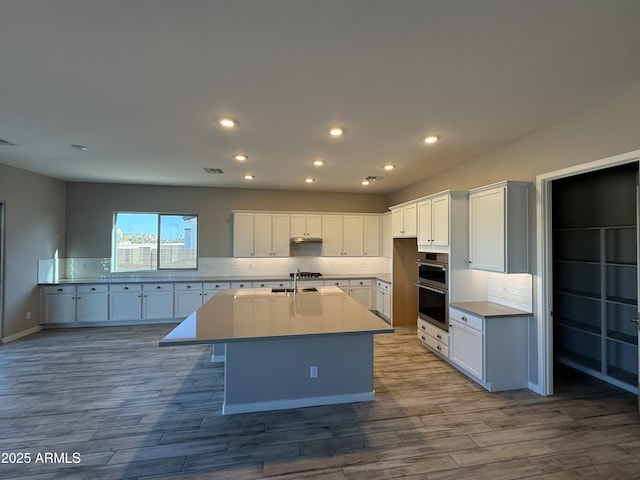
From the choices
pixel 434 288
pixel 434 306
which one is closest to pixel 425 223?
pixel 434 288

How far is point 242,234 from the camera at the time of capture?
6.24 metres

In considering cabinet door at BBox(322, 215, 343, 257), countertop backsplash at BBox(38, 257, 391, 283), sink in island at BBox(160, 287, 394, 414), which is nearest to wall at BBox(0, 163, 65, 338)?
countertop backsplash at BBox(38, 257, 391, 283)

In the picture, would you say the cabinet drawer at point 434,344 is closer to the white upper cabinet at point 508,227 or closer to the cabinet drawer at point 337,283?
the white upper cabinet at point 508,227

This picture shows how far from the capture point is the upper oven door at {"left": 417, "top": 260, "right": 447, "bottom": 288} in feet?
12.9

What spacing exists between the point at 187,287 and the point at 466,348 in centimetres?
496

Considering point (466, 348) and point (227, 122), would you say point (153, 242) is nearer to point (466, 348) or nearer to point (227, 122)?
point (227, 122)

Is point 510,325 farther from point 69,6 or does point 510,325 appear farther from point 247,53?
point 69,6

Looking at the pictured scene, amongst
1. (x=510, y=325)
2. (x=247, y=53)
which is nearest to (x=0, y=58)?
(x=247, y=53)

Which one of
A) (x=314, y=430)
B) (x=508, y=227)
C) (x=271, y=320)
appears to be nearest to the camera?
(x=314, y=430)

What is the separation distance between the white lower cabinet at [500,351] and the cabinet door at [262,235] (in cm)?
416

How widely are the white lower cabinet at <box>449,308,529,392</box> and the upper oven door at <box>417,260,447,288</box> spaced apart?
66cm

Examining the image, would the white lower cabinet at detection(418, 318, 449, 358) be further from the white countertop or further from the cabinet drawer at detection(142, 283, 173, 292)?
the cabinet drawer at detection(142, 283, 173, 292)

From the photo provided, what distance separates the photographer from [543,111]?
2686mm

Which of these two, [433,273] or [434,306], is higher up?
[433,273]
